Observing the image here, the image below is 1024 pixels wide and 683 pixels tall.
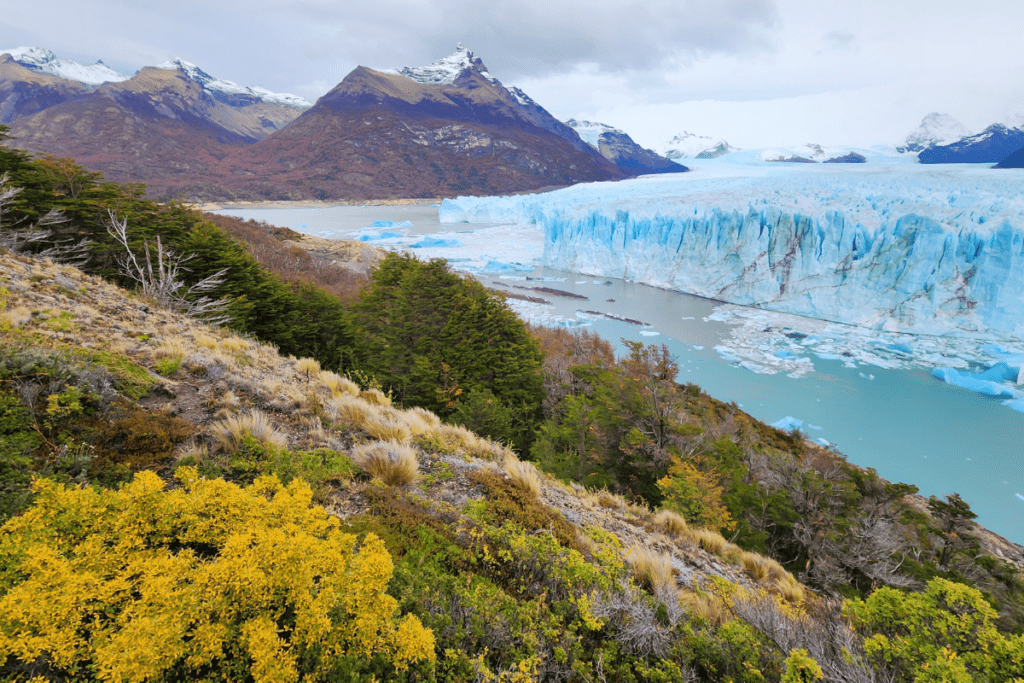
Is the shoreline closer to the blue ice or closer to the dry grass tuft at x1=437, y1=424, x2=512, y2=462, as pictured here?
the blue ice

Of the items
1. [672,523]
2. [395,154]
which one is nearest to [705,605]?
[672,523]

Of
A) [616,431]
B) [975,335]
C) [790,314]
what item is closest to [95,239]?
[616,431]

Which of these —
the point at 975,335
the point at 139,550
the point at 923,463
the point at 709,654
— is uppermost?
the point at 139,550

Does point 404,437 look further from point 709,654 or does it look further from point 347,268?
point 347,268

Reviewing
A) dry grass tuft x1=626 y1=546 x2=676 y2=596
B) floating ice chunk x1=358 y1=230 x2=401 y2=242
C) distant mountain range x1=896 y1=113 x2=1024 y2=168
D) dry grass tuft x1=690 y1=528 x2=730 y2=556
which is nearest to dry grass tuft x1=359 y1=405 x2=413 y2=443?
dry grass tuft x1=626 y1=546 x2=676 y2=596

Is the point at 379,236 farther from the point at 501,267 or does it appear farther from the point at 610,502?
the point at 610,502
